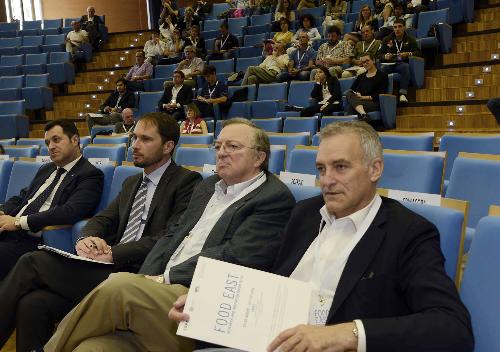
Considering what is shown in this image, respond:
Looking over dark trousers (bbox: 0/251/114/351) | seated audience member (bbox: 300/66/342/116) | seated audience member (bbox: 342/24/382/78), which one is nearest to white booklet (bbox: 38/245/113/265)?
dark trousers (bbox: 0/251/114/351)

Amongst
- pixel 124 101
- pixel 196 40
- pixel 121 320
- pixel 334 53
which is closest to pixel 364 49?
pixel 334 53

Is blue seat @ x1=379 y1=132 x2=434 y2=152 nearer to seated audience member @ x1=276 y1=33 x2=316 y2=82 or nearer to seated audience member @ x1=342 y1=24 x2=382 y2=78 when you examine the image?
seated audience member @ x1=342 y1=24 x2=382 y2=78

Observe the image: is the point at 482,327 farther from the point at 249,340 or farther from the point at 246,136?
the point at 246,136

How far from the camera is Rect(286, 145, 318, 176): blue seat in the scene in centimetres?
257

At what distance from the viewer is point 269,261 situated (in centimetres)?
172

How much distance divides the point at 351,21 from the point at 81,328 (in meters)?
7.39

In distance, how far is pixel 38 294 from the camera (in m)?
2.03

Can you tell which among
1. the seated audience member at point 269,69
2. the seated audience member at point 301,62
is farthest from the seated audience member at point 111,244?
the seated audience member at point 269,69

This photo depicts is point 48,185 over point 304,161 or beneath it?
beneath

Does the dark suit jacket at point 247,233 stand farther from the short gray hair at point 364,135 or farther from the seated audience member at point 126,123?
the seated audience member at point 126,123

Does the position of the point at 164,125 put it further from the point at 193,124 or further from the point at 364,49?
the point at 364,49

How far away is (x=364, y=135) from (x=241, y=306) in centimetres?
50

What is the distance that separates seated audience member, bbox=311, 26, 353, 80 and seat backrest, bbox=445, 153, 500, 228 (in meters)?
4.83

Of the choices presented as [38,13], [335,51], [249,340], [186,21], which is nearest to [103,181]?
[249,340]
